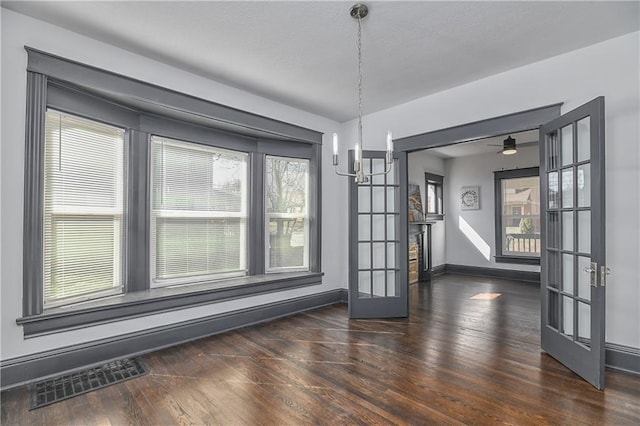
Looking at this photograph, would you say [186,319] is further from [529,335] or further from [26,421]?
[529,335]

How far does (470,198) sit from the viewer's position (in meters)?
7.84

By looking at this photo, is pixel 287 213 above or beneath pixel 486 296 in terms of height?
above

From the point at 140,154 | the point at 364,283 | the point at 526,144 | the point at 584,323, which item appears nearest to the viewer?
the point at 584,323

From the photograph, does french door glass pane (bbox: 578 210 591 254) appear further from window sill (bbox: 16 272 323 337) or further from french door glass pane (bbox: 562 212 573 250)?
window sill (bbox: 16 272 323 337)

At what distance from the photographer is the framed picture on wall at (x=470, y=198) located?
7734mm

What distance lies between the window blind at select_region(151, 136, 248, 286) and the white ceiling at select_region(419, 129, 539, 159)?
3.89m

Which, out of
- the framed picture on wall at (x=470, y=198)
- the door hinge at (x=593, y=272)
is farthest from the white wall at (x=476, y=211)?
the door hinge at (x=593, y=272)

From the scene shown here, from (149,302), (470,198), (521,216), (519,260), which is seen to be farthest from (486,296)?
(149,302)

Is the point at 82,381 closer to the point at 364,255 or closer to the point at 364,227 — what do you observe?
the point at 364,255

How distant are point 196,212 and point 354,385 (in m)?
2.62

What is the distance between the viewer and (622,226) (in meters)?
2.78

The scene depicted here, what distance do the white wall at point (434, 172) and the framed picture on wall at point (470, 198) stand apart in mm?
422

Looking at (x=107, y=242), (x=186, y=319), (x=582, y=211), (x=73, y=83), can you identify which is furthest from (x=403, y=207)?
(x=73, y=83)

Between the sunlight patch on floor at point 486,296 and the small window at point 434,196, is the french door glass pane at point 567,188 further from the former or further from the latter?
the small window at point 434,196
